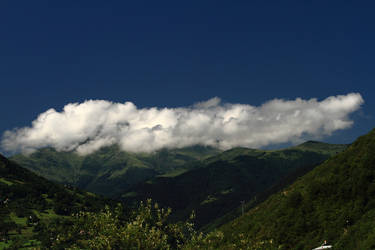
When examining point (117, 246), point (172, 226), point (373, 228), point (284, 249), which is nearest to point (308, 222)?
point (284, 249)

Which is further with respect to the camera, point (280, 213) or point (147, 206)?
point (280, 213)

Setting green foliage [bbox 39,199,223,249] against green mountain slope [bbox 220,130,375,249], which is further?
green mountain slope [bbox 220,130,375,249]

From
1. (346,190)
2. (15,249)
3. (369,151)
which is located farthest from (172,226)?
(15,249)

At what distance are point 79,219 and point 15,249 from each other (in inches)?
7488

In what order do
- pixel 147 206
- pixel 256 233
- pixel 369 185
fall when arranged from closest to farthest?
pixel 147 206 < pixel 369 185 < pixel 256 233

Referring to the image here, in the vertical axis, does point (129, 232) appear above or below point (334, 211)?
above

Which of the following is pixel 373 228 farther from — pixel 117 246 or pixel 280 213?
pixel 280 213

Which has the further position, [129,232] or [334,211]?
[334,211]

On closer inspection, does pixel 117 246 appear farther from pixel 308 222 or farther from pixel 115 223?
pixel 308 222

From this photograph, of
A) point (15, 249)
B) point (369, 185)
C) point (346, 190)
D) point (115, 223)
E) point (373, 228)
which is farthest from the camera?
point (15, 249)

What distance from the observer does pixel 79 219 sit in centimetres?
2636

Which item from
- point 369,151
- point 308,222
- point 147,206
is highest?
point 369,151

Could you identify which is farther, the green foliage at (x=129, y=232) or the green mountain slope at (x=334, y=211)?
the green mountain slope at (x=334, y=211)

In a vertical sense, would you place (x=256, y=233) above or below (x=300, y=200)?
below
